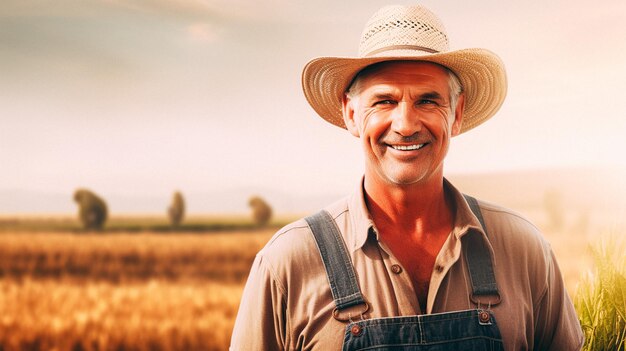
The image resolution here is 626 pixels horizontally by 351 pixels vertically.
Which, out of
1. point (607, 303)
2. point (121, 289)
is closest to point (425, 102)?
point (607, 303)

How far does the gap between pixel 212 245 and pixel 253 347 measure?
354 inches

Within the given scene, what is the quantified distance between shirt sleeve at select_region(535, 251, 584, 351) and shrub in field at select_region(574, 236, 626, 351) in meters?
0.97

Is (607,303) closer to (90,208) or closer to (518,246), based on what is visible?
(518,246)

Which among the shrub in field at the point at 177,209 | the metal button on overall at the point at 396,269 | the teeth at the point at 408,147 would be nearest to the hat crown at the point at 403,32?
the teeth at the point at 408,147

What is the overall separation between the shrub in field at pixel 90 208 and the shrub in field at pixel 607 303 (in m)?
18.3

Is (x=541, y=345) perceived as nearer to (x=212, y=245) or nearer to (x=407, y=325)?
(x=407, y=325)

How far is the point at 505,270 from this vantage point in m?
2.21

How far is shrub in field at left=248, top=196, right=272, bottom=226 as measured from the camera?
76.2ft

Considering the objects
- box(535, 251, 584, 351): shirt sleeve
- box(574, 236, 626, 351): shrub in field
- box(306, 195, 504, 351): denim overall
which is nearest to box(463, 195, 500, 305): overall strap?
box(306, 195, 504, 351): denim overall

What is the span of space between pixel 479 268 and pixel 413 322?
0.32 m

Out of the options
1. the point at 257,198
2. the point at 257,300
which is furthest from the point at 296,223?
the point at 257,198

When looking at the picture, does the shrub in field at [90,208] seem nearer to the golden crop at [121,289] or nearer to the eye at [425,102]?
the golden crop at [121,289]

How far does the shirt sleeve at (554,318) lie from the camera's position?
228cm

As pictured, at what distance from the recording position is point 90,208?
65.3ft
